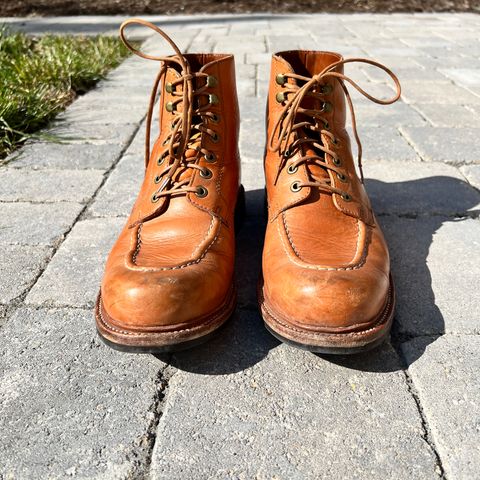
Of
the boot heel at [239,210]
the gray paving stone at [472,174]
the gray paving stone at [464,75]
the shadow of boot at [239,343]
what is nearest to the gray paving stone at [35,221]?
the boot heel at [239,210]

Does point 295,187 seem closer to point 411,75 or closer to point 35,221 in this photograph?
point 35,221

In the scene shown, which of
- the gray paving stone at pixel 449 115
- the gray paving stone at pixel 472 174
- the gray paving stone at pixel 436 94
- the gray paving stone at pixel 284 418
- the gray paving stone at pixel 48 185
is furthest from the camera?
the gray paving stone at pixel 436 94

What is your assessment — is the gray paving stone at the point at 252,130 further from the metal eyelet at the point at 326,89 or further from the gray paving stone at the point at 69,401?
the gray paving stone at the point at 69,401

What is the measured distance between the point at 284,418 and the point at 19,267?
1.15 metres

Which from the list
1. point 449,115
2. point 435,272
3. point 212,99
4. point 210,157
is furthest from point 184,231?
point 449,115

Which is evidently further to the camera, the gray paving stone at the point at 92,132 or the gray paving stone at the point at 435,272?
the gray paving stone at the point at 92,132

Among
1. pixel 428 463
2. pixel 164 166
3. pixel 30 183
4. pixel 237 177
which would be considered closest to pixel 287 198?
pixel 237 177

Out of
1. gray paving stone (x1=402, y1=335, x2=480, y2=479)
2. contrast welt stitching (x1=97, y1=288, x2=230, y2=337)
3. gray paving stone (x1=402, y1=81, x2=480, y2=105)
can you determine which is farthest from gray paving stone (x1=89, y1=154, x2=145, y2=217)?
gray paving stone (x1=402, y1=81, x2=480, y2=105)

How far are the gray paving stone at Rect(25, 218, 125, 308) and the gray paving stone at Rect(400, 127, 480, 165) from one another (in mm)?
1748

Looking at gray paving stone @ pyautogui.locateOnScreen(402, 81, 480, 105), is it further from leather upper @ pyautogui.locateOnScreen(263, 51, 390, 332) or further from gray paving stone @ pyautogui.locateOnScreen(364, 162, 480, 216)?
leather upper @ pyautogui.locateOnScreen(263, 51, 390, 332)

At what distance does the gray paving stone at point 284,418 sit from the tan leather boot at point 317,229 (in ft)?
0.31

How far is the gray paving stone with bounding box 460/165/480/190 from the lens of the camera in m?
2.49

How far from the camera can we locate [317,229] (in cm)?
150

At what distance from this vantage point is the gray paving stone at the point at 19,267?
5.65ft
